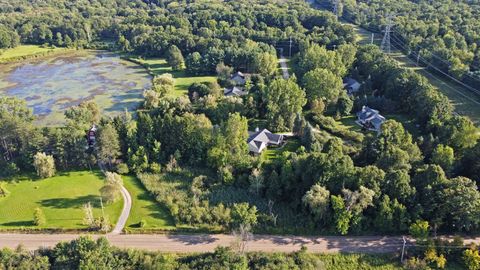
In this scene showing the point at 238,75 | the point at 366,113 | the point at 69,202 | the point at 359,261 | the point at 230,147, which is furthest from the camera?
the point at 238,75

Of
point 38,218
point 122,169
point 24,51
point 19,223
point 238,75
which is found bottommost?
point 19,223

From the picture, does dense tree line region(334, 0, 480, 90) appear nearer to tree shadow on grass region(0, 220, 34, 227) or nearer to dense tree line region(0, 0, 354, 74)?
dense tree line region(0, 0, 354, 74)

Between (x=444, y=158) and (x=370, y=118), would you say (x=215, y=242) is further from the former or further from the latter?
(x=370, y=118)

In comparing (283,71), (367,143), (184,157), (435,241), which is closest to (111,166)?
(184,157)

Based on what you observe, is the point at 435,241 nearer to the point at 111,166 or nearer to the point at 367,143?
the point at 367,143

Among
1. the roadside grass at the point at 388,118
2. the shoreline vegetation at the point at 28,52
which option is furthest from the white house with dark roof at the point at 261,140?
the shoreline vegetation at the point at 28,52

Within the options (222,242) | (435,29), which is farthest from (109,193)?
(435,29)

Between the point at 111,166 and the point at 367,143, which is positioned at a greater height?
the point at 367,143
